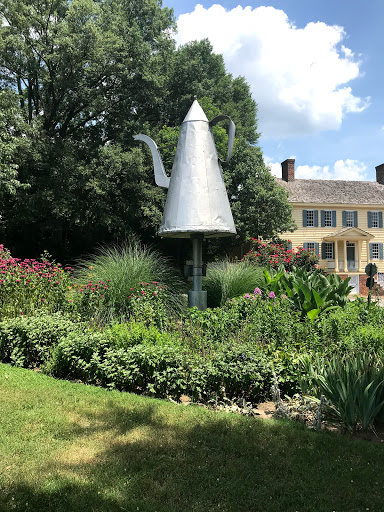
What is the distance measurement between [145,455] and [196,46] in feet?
79.0

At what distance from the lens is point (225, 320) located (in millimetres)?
5738

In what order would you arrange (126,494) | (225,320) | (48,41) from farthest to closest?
(48,41) < (225,320) < (126,494)

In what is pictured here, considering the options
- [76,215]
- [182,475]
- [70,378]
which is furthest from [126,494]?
[76,215]

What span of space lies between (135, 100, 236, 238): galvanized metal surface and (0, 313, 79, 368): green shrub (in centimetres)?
245

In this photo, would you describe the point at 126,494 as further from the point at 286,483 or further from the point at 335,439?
the point at 335,439

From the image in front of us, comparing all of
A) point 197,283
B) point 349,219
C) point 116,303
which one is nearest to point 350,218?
point 349,219

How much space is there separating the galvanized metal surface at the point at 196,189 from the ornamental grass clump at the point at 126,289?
1.15 meters

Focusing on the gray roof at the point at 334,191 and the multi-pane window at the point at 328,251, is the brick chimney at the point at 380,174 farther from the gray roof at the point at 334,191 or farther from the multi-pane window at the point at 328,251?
the multi-pane window at the point at 328,251

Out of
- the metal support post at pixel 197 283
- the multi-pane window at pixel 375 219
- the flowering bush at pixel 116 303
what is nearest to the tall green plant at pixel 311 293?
the metal support post at pixel 197 283

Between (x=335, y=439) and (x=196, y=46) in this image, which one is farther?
(x=196, y=46)

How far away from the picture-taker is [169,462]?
9.54 feet

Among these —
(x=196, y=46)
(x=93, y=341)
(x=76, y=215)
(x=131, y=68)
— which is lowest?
(x=93, y=341)

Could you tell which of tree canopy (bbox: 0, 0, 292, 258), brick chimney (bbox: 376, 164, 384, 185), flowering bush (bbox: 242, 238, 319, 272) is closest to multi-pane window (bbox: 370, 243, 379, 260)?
brick chimney (bbox: 376, 164, 384, 185)

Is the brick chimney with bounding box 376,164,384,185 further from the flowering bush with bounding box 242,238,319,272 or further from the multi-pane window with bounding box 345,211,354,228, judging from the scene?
the flowering bush with bounding box 242,238,319,272
